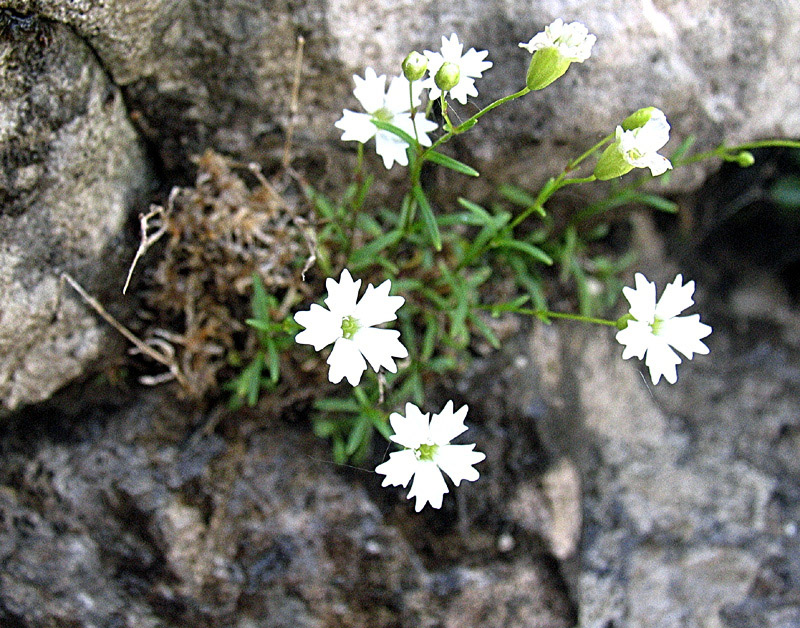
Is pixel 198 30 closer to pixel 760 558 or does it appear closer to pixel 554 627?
pixel 554 627

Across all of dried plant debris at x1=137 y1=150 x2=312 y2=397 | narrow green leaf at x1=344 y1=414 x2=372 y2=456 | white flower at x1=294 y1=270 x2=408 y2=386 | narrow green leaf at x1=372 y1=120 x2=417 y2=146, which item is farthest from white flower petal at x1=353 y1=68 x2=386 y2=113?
narrow green leaf at x1=344 y1=414 x2=372 y2=456

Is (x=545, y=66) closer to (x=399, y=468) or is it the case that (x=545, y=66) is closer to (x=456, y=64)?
(x=456, y=64)

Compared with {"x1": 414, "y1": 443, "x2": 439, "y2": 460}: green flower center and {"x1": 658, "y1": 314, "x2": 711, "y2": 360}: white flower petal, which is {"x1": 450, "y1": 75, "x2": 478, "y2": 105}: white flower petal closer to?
{"x1": 658, "y1": 314, "x2": 711, "y2": 360}: white flower petal

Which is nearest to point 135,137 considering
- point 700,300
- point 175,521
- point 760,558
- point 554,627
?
point 175,521

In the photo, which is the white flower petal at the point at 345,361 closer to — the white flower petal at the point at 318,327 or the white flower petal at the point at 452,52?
the white flower petal at the point at 318,327

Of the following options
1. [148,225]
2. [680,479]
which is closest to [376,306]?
[148,225]

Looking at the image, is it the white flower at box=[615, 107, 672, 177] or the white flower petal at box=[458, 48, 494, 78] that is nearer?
the white flower at box=[615, 107, 672, 177]

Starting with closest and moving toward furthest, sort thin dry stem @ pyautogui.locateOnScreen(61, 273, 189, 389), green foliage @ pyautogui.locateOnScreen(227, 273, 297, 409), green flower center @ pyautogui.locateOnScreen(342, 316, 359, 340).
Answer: green flower center @ pyautogui.locateOnScreen(342, 316, 359, 340)
thin dry stem @ pyautogui.locateOnScreen(61, 273, 189, 389)
green foliage @ pyautogui.locateOnScreen(227, 273, 297, 409)
